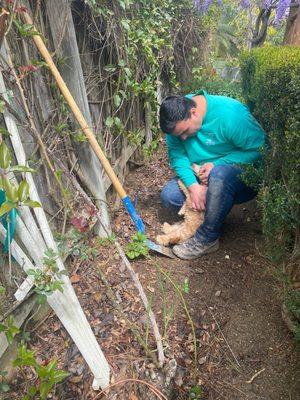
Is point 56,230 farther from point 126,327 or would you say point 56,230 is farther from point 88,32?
point 88,32

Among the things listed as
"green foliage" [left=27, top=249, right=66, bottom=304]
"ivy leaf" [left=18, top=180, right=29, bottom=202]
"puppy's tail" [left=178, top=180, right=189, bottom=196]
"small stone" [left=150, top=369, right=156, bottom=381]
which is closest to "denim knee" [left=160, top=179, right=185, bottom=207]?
"puppy's tail" [left=178, top=180, right=189, bottom=196]

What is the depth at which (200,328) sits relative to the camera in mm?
2193

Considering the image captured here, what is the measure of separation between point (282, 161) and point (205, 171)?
1096 millimetres

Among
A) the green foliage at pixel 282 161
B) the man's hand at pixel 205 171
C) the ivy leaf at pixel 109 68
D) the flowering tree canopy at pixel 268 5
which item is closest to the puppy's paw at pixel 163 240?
the man's hand at pixel 205 171

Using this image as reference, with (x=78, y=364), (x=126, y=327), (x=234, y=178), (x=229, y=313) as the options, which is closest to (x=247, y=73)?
(x=234, y=178)

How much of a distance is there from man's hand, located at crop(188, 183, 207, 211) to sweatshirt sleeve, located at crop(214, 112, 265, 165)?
1.02ft

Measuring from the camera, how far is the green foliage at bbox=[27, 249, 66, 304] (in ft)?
4.42

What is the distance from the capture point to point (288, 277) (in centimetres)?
192

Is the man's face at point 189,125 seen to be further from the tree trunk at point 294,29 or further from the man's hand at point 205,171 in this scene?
the tree trunk at point 294,29

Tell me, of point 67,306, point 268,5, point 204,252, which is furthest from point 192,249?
point 268,5

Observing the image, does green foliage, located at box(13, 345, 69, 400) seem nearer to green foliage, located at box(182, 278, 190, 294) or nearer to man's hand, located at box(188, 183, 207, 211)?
green foliage, located at box(182, 278, 190, 294)

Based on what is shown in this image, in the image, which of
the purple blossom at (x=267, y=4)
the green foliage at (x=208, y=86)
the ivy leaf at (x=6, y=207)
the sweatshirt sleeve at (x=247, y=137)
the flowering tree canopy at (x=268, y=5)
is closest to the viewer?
the ivy leaf at (x=6, y=207)

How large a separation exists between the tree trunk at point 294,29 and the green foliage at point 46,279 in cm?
348

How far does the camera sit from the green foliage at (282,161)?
1.65m
